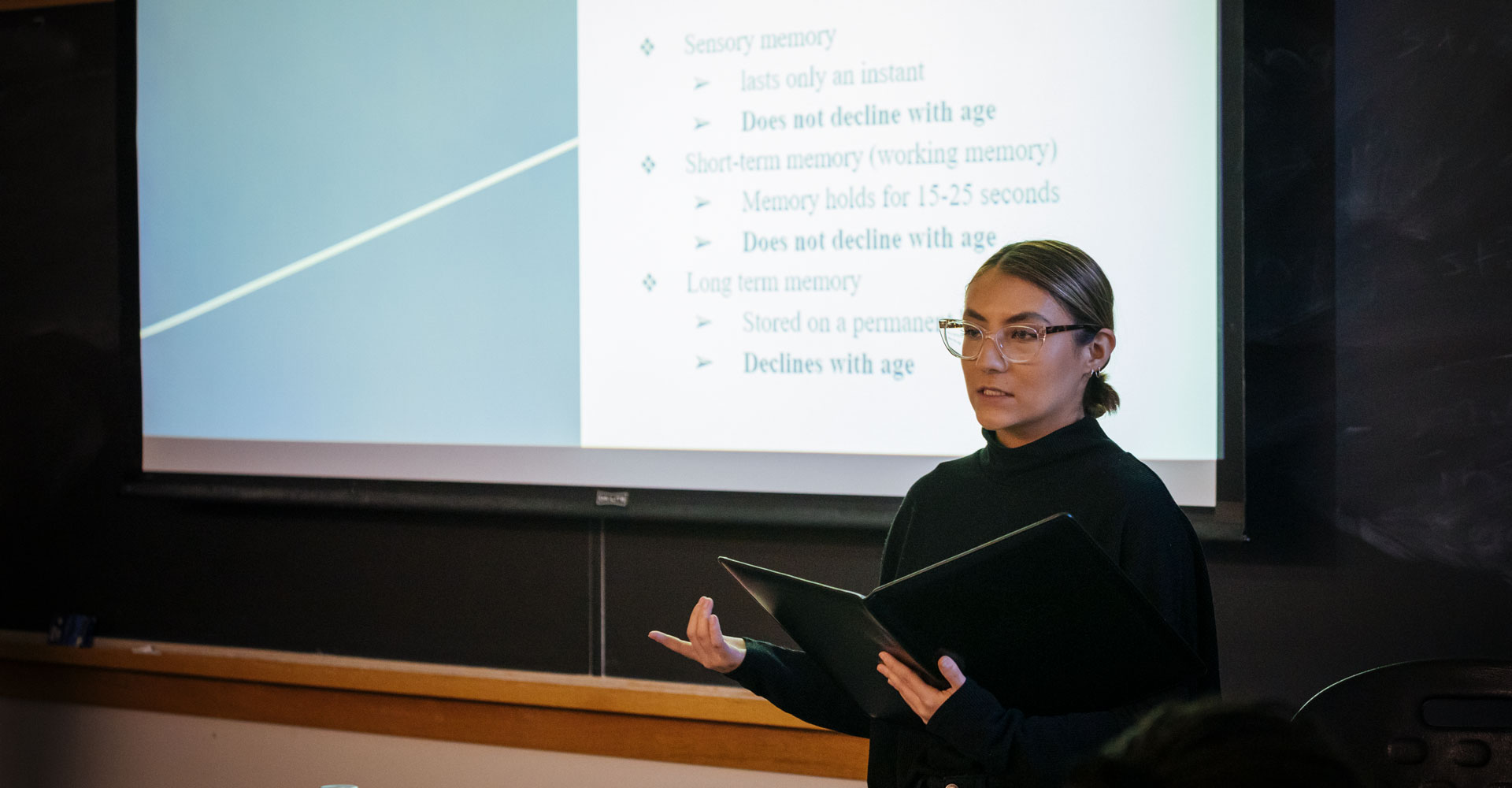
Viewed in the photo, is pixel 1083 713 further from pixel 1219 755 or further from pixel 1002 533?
pixel 1219 755

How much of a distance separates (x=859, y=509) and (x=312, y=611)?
1274 millimetres

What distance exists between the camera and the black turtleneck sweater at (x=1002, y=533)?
101cm

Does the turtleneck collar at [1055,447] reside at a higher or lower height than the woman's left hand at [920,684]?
higher

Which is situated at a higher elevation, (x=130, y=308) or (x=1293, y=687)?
(x=130, y=308)

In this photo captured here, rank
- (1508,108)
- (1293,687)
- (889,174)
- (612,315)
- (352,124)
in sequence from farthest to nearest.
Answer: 1. (352,124)
2. (612,315)
3. (889,174)
4. (1293,687)
5. (1508,108)

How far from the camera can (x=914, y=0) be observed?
195 cm

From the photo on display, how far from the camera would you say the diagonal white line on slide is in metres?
2.18

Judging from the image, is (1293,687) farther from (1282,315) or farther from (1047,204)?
(1047,204)

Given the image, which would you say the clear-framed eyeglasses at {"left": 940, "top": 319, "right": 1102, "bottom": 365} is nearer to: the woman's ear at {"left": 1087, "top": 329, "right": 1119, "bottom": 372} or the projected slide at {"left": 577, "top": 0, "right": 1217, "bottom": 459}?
the woman's ear at {"left": 1087, "top": 329, "right": 1119, "bottom": 372}

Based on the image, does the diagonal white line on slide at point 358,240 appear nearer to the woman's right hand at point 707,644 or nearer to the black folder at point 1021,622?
the woman's right hand at point 707,644

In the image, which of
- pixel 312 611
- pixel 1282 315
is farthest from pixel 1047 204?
pixel 312 611

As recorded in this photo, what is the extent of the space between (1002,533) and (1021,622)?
8.9 inches

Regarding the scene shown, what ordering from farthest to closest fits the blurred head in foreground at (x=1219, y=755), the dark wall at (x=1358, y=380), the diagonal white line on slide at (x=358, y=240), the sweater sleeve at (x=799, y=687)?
the diagonal white line on slide at (x=358, y=240), the dark wall at (x=1358, y=380), the sweater sleeve at (x=799, y=687), the blurred head in foreground at (x=1219, y=755)

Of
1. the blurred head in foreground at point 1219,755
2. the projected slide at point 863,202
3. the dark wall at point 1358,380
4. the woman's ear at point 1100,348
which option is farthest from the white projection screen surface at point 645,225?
the blurred head in foreground at point 1219,755
